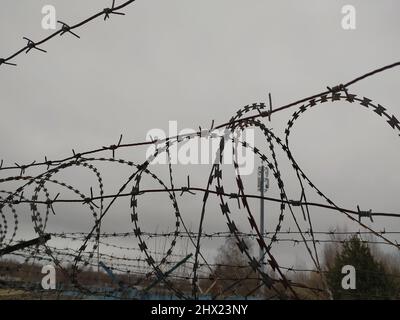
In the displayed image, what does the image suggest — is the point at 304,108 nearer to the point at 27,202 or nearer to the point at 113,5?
Result: the point at 113,5

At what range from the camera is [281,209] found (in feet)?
12.4

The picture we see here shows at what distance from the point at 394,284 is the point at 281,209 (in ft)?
53.1

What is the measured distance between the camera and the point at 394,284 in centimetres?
1727

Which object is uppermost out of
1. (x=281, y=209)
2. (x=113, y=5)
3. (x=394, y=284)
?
(x=113, y=5)

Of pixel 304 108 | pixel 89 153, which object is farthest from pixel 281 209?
pixel 89 153

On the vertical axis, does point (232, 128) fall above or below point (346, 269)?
above
